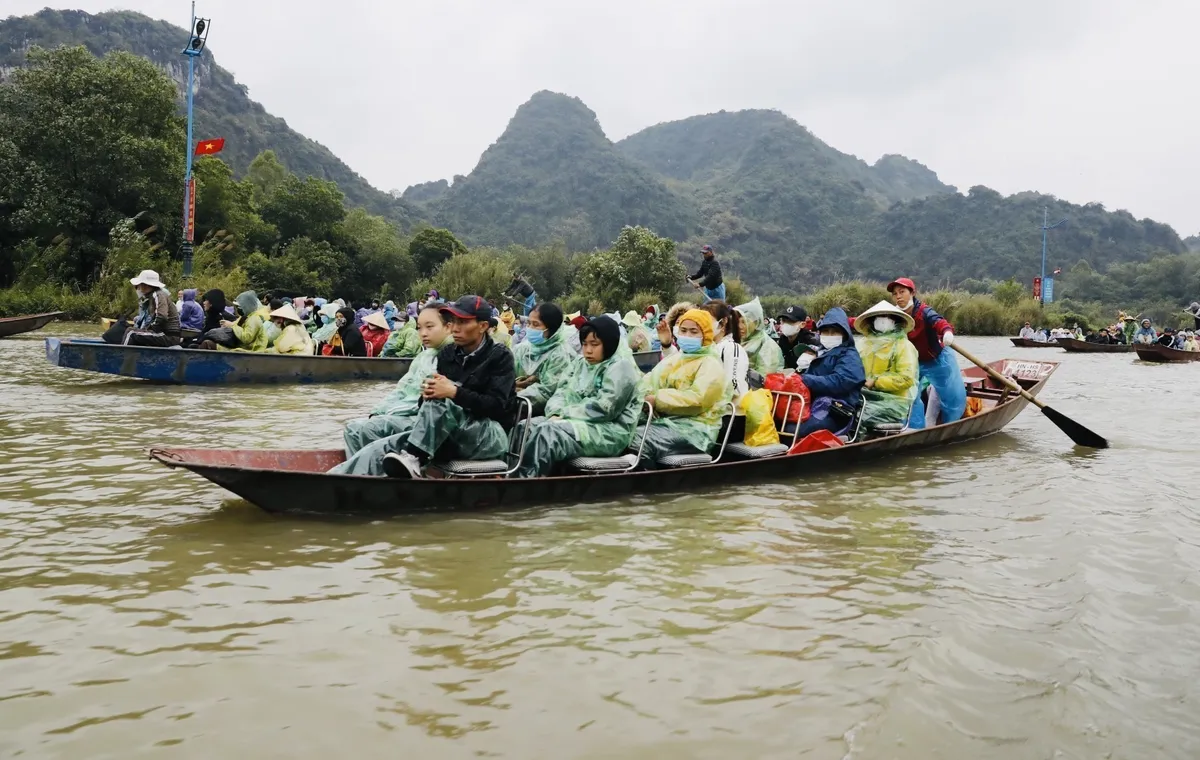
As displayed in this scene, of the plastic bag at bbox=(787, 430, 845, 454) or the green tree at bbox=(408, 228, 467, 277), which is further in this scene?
the green tree at bbox=(408, 228, 467, 277)

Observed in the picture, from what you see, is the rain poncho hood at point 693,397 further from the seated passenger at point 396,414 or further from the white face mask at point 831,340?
the seated passenger at point 396,414

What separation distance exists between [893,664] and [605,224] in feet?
379

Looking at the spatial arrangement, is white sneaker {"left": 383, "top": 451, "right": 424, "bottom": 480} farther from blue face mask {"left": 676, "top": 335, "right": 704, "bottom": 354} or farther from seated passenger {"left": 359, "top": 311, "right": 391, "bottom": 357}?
seated passenger {"left": 359, "top": 311, "right": 391, "bottom": 357}

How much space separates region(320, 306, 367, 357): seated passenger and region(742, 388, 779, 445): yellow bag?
957cm

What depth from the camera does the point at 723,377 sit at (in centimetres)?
691

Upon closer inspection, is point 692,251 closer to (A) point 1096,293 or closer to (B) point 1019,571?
(A) point 1096,293

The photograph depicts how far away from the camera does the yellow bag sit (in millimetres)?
7332

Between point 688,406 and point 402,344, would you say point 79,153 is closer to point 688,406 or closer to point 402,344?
point 402,344

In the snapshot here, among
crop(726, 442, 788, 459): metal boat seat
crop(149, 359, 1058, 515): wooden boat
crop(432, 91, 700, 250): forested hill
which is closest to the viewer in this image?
crop(149, 359, 1058, 515): wooden boat

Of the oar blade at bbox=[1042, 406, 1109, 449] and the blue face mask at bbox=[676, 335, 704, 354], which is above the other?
the blue face mask at bbox=[676, 335, 704, 354]

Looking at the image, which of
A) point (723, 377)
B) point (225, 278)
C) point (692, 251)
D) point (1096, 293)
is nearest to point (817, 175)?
point (692, 251)

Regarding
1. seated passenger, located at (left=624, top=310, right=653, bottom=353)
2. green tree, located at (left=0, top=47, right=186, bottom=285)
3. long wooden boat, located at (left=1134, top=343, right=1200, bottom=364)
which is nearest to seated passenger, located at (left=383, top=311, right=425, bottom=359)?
seated passenger, located at (left=624, top=310, right=653, bottom=353)

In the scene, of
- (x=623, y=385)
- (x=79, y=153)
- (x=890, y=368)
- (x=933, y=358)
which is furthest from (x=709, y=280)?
(x=79, y=153)

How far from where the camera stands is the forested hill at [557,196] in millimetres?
112750
